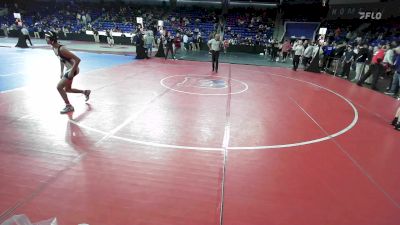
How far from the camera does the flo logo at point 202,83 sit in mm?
10263

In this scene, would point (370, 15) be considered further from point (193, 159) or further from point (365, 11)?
point (193, 159)

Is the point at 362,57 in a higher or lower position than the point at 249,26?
lower

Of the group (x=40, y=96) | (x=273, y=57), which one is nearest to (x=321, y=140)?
(x=40, y=96)

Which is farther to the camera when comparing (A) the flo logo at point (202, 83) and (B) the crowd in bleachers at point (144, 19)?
(B) the crowd in bleachers at point (144, 19)

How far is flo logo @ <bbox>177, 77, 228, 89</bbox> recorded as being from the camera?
404 inches

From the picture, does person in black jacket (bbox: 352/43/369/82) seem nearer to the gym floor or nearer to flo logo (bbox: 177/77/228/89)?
the gym floor

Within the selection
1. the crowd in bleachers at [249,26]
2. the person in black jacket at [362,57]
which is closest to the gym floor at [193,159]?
the person in black jacket at [362,57]

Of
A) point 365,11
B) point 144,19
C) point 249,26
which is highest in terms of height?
point 365,11

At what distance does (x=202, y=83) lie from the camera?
1072 cm

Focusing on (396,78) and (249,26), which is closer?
(396,78)

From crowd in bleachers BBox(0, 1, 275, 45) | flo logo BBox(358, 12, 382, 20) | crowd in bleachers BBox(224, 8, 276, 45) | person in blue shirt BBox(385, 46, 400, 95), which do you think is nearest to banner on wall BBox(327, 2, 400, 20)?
flo logo BBox(358, 12, 382, 20)

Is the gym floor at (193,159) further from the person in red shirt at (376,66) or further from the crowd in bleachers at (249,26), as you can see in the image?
the crowd in bleachers at (249,26)

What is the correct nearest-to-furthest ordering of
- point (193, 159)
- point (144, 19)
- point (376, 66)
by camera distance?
point (193, 159)
point (376, 66)
point (144, 19)

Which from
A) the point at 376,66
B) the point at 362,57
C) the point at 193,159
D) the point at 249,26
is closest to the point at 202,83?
the point at 193,159
